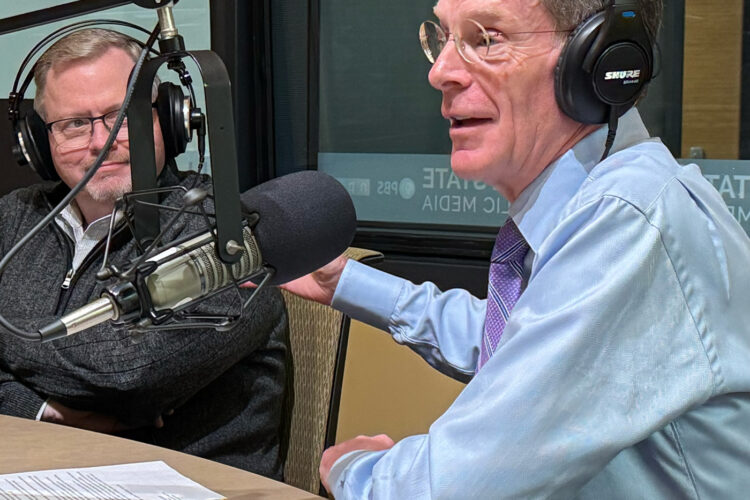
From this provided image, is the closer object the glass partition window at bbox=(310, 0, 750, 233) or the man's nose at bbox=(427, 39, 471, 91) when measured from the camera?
the man's nose at bbox=(427, 39, 471, 91)

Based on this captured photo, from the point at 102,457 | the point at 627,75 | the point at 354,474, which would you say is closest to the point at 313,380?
the point at 102,457

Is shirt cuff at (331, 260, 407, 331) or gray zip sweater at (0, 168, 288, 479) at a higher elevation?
shirt cuff at (331, 260, 407, 331)

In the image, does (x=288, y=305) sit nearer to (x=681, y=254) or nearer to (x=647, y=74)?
(x=647, y=74)

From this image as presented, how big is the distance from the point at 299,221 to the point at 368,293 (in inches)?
13.9

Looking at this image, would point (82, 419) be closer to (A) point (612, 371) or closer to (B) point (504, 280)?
(B) point (504, 280)

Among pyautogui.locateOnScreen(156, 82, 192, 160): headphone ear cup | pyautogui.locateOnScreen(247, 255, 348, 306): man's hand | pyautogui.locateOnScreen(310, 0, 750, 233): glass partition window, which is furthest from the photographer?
pyautogui.locateOnScreen(310, 0, 750, 233): glass partition window

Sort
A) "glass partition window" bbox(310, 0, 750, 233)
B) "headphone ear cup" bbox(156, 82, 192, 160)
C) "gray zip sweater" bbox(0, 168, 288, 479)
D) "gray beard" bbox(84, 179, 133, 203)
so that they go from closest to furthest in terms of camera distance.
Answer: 1. "headphone ear cup" bbox(156, 82, 192, 160)
2. "gray zip sweater" bbox(0, 168, 288, 479)
3. "gray beard" bbox(84, 179, 133, 203)
4. "glass partition window" bbox(310, 0, 750, 233)

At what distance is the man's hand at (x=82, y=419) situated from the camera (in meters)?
1.76

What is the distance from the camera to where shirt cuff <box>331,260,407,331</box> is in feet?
Answer: 4.59

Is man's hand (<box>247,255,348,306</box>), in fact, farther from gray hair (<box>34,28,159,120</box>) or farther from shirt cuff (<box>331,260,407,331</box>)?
gray hair (<box>34,28,159,120</box>)

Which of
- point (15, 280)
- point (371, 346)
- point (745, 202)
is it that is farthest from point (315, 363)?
point (745, 202)

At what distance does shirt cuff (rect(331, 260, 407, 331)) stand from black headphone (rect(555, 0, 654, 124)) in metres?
0.47

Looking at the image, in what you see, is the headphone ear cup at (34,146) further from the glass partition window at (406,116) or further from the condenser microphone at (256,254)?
the glass partition window at (406,116)

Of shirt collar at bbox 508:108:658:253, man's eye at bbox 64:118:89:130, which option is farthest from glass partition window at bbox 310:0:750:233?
shirt collar at bbox 508:108:658:253
